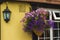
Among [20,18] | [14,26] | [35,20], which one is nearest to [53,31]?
[35,20]

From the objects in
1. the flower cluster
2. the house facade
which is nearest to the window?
the house facade

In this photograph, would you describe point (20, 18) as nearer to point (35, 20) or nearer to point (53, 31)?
point (35, 20)

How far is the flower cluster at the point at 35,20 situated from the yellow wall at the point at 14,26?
1.11 ft

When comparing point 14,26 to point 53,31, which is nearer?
point 14,26

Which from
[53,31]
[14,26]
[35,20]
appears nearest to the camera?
[35,20]

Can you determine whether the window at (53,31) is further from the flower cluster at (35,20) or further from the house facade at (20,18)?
the flower cluster at (35,20)

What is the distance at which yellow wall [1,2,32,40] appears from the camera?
9.23 meters

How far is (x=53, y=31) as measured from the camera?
9.78 metres

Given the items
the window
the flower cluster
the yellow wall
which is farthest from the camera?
the window

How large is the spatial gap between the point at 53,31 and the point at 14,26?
4.83 ft

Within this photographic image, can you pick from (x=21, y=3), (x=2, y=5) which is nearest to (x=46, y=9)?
(x=21, y=3)

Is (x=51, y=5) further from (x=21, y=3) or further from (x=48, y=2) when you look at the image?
(x=21, y=3)

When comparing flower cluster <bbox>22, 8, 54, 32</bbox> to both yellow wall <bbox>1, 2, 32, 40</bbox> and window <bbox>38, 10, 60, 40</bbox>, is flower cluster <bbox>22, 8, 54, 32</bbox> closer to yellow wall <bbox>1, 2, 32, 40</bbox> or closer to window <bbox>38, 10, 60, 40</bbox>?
yellow wall <bbox>1, 2, 32, 40</bbox>

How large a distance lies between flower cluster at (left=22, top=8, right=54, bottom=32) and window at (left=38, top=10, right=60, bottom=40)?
0.60m
